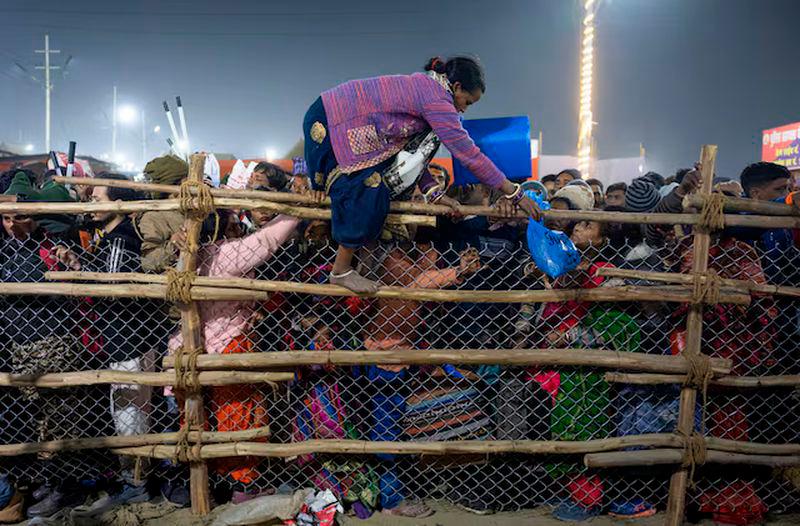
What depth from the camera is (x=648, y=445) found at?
10.5 feet

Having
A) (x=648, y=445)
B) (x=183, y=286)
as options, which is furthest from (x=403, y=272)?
(x=648, y=445)

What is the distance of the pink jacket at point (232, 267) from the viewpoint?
10.8 feet

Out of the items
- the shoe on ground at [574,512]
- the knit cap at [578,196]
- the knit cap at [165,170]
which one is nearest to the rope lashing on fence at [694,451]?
the shoe on ground at [574,512]

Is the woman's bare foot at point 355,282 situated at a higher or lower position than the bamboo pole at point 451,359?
higher

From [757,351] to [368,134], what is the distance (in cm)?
287

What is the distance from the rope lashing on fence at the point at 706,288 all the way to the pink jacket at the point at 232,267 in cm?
252

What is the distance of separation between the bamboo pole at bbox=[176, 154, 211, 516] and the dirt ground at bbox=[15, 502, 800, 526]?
15 centimetres

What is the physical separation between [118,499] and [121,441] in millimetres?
465

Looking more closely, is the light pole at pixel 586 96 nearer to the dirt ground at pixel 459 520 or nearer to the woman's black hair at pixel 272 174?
the woman's black hair at pixel 272 174

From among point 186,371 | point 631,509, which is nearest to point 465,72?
point 186,371

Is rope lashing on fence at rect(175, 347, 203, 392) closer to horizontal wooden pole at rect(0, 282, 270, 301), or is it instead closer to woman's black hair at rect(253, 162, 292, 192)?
horizontal wooden pole at rect(0, 282, 270, 301)

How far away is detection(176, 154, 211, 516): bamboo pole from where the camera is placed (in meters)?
3.13

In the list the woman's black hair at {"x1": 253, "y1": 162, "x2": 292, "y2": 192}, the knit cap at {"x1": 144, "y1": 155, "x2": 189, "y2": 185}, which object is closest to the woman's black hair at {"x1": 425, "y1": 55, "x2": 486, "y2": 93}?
the knit cap at {"x1": 144, "y1": 155, "x2": 189, "y2": 185}

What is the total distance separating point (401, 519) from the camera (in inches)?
130
